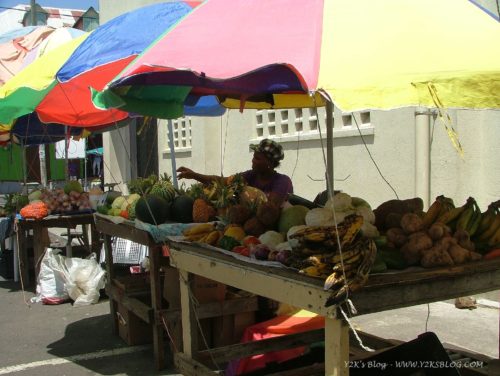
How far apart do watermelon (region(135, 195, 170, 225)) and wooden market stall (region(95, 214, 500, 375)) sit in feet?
0.42

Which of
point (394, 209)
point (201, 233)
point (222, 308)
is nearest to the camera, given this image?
point (394, 209)

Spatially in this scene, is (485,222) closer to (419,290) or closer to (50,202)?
(419,290)

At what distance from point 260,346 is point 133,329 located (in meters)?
2.07

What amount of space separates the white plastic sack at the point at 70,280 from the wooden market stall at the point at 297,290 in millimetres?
2581

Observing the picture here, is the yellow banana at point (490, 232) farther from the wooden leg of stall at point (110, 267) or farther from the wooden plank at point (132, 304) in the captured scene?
the wooden leg of stall at point (110, 267)

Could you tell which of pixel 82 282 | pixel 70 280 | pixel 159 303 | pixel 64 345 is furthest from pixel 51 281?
pixel 159 303

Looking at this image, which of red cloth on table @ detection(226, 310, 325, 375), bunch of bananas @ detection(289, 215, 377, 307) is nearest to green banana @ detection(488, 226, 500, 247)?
bunch of bananas @ detection(289, 215, 377, 307)

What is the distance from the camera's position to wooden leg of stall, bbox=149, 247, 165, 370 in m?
4.66

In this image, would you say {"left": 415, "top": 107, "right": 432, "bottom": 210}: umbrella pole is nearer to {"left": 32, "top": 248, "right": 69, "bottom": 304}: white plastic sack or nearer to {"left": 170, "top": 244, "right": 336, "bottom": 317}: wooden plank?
{"left": 170, "top": 244, "right": 336, "bottom": 317}: wooden plank

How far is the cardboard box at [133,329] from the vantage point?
5344mm

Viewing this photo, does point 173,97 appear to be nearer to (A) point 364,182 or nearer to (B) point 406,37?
(B) point 406,37

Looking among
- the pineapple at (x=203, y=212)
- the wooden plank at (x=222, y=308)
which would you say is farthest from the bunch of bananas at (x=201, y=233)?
the wooden plank at (x=222, y=308)

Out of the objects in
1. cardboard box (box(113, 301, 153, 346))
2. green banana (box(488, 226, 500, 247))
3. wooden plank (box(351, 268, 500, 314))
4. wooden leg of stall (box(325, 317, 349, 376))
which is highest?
green banana (box(488, 226, 500, 247))

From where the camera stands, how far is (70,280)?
6.90 m
